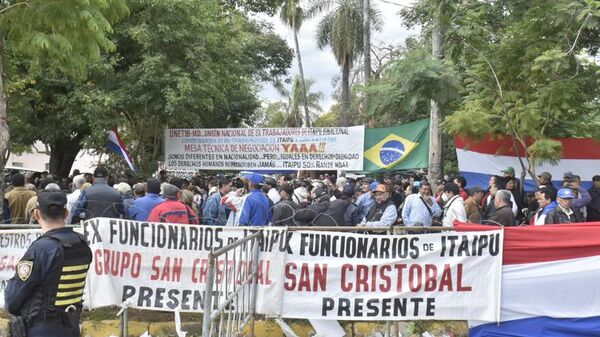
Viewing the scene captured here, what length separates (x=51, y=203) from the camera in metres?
3.80

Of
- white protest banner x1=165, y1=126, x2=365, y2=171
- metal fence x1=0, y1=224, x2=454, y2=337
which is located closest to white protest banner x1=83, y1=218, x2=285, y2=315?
metal fence x1=0, y1=224, x2=454, y2=337

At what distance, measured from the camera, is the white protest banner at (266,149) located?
13.6 metres

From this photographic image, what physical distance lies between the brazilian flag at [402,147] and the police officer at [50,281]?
9.83 m

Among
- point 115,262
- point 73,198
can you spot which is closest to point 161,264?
point 115,262

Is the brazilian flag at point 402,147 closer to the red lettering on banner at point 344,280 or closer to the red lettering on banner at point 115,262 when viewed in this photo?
the red lettering on banner at point 344,280

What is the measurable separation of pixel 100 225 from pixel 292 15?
30687mm

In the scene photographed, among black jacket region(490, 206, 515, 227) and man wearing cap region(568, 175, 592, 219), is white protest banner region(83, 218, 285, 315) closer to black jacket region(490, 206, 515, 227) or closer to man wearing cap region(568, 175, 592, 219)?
black jacket region(490, 206, 515, 227)

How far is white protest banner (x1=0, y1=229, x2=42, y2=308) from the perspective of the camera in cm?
663

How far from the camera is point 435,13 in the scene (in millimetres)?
10062

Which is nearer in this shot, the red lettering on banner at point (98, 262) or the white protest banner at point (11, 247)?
the red lettering on banner at point (98, 262)

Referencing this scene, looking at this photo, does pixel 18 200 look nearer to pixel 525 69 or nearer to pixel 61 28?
pixel 61 28

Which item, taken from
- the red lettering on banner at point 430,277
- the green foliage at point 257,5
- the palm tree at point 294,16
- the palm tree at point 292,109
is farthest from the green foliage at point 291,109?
the red lettering on banner at point 430,277

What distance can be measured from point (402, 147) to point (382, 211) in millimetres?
5030

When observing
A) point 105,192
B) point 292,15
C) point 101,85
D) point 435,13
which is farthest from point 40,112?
point 292,15
